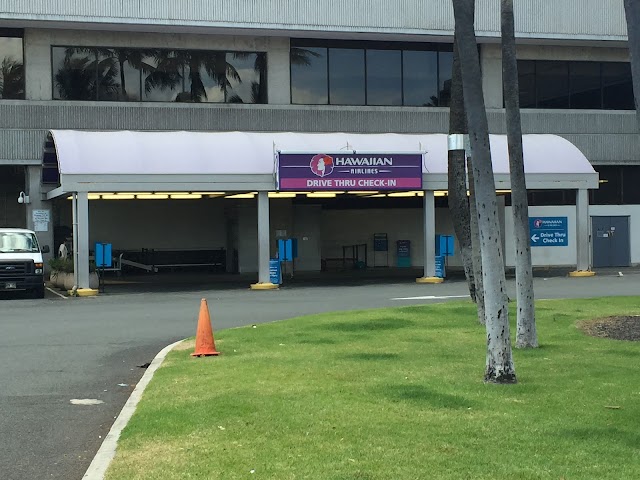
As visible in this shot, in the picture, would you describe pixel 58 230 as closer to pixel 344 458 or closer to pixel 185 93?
pixel 185 93

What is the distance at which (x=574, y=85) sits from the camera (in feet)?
126

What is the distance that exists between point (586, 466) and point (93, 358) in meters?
8.80

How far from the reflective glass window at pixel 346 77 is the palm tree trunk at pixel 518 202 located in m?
22.3

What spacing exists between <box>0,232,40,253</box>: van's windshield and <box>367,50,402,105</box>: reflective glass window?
14539 millimetres

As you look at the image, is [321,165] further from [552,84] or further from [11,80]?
[552,84]

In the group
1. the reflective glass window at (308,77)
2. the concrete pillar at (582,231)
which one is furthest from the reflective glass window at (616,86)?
the reflective glass window at (308,77)

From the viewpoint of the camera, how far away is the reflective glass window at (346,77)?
1399 inches

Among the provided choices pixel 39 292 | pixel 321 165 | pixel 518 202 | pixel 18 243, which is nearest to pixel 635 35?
pixel 518 202

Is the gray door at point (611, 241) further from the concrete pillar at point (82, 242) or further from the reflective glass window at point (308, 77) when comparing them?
the concrete pillar at point (82, 242)

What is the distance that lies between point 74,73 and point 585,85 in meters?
20.6

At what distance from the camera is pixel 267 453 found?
6.90 meters

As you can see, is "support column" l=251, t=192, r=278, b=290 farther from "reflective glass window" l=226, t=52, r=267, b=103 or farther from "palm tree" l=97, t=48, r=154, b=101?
"palm tree" l=97, t=48, r=154, b=101

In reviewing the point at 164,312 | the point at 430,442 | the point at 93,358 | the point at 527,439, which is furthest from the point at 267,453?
the point at 164,312

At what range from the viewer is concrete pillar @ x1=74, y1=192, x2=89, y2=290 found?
26406mm
